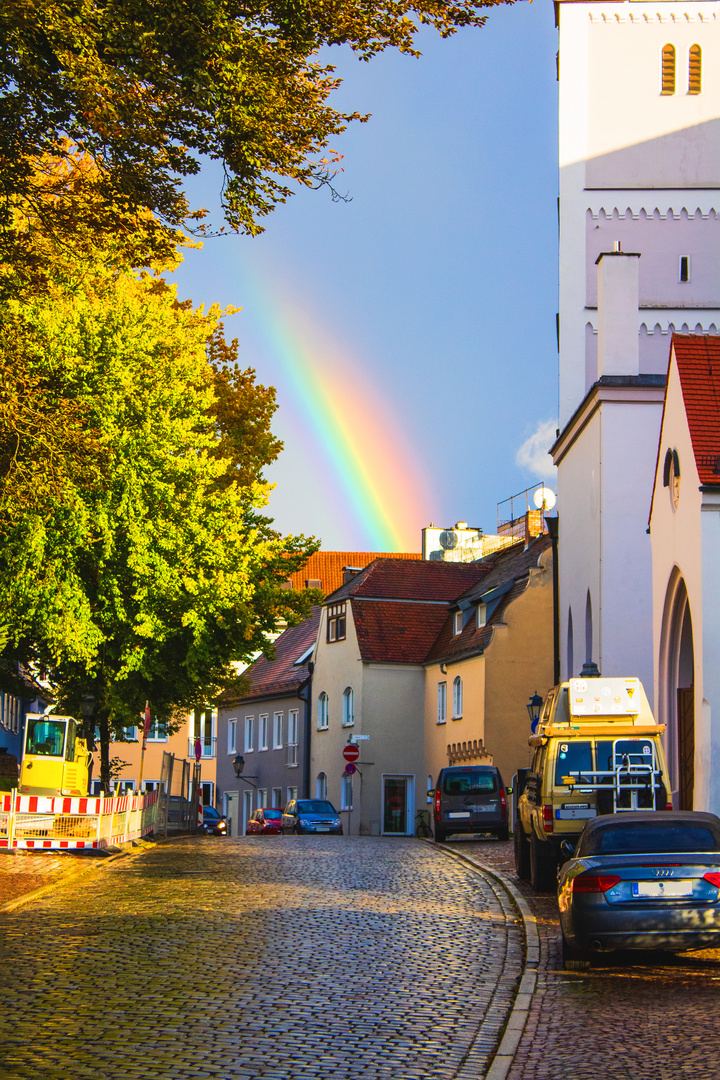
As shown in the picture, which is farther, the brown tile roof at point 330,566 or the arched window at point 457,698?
the brown tile roof at point 330,566

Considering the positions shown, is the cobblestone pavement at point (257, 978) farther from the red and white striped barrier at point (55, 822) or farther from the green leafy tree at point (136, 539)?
the green leafy tree at point (136, 539)

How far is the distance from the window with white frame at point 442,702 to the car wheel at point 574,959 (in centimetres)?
3980

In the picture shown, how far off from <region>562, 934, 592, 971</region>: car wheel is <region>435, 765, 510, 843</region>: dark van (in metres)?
22.6

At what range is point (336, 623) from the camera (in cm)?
5831

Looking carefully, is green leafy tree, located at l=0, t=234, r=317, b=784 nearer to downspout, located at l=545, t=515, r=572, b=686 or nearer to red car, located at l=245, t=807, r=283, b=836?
downspout, located at l=545, t=515, r=572, b=686

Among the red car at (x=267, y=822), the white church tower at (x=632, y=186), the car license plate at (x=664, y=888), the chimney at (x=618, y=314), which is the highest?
the white church tower at (x=632, y=186)

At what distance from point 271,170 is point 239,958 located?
7.13 m

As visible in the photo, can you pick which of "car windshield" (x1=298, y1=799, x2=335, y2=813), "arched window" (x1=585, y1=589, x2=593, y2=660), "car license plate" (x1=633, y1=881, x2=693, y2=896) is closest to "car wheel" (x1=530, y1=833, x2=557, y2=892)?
"car license plate" (x1=633, y1=881, x2=693, y2=896)

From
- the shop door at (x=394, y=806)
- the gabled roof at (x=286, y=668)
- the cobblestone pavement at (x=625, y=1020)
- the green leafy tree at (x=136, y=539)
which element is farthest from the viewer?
the gabled roof at (x=286, y=668)

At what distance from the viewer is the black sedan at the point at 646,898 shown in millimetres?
11555

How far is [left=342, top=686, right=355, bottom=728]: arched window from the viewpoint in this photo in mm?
55656

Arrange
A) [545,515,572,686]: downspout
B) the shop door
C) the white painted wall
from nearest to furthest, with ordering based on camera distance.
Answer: the white painted wall → [545,515,572,686]: downspout → the shop door

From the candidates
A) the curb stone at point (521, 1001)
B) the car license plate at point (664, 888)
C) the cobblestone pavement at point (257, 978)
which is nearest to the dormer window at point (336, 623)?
the cobblestone pavement at point (257, 978)

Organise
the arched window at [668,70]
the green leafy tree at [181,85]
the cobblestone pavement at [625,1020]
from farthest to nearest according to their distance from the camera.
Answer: the arched window at [668,70] → the green leafy tree at [181,85] → the cobblestone pavement at [625,1020]
